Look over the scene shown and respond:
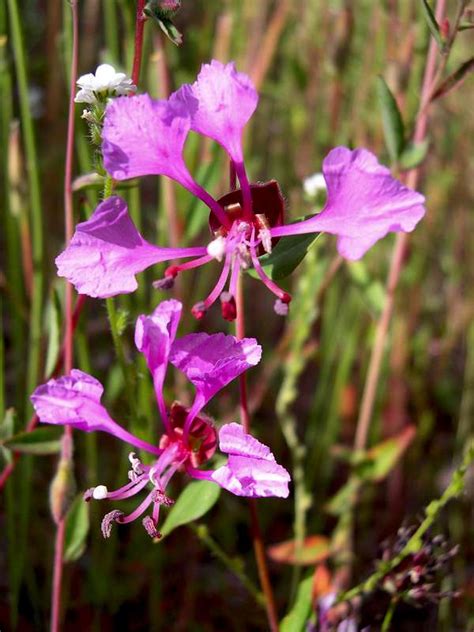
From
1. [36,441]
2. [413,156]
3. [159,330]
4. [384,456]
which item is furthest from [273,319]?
[159,330]

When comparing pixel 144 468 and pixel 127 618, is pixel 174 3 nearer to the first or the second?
pixel 144 468

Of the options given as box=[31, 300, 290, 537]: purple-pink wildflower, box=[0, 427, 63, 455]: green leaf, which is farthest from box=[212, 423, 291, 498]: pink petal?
box=[0, 427, 63, 455]: green leaf

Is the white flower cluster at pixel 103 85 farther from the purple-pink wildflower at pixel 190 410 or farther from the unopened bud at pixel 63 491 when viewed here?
the unopened bud at pixel 63 491

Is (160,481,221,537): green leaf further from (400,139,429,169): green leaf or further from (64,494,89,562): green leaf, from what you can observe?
(400,139,429,169): green leaf

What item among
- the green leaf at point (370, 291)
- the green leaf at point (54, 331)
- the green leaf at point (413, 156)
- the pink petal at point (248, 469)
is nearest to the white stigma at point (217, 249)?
the pink petal at point (248, 469)

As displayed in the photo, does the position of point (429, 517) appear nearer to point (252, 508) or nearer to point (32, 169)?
point (252, 508)
